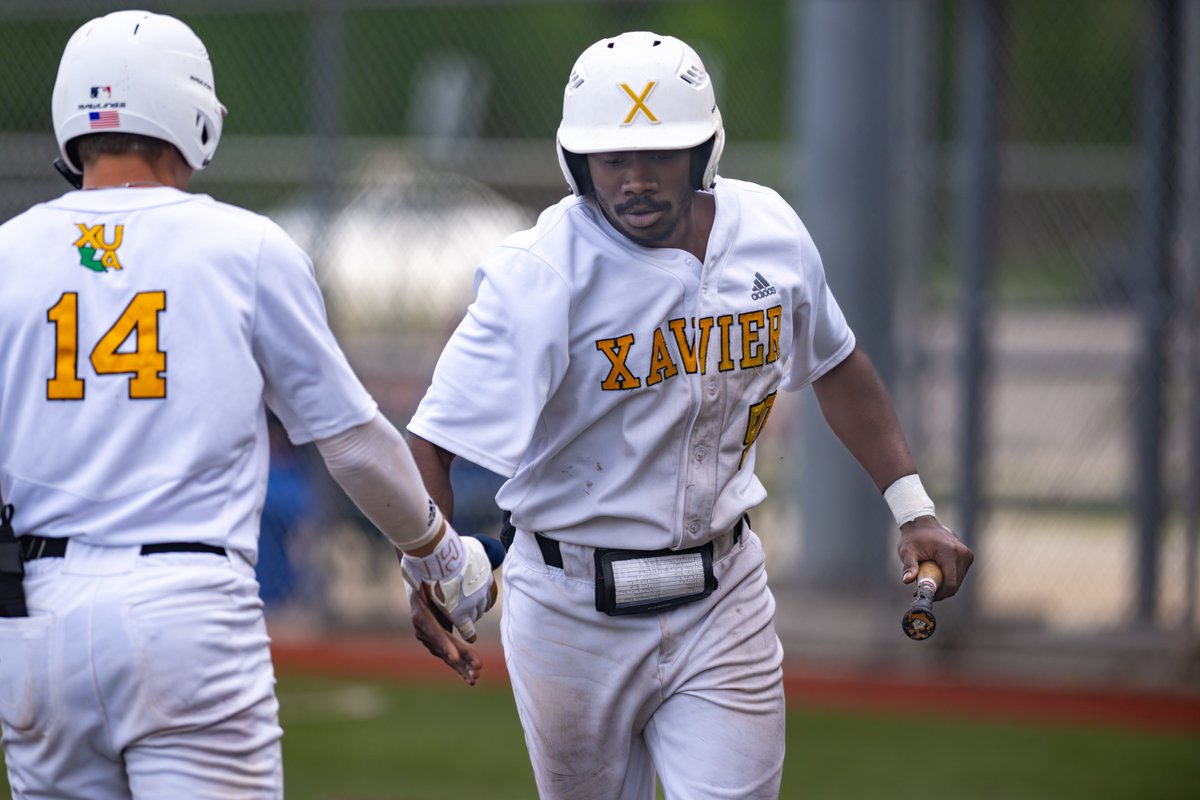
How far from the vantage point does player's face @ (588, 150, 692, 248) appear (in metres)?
3.39

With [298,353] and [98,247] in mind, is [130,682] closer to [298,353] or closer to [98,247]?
[298,353]

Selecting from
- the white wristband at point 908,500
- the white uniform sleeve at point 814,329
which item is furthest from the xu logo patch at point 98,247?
the white wristband at point 908,500

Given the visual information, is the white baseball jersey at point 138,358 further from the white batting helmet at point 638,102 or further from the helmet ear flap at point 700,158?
the helmet ear flap at point 700,158

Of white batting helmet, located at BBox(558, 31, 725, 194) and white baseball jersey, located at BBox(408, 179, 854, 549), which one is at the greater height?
white batting helmet, located at BBox(558, 31, 725, 194)

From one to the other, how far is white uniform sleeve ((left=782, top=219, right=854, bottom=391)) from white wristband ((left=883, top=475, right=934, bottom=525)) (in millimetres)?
321

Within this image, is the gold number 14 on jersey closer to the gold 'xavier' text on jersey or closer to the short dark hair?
the short dark hair

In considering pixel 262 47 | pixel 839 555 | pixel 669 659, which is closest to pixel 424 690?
pixel 839 555

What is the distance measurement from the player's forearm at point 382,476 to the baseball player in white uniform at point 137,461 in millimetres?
127

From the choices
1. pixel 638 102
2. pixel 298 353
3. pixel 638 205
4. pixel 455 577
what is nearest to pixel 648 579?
pixel 455 577

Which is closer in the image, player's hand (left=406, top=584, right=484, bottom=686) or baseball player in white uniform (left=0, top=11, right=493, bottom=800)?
baseball player in white uniform (left=0, top=11, right=493, bottom=800)

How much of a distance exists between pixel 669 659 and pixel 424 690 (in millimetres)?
4616

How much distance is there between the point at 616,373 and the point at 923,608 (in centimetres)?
80

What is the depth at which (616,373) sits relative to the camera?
344cm

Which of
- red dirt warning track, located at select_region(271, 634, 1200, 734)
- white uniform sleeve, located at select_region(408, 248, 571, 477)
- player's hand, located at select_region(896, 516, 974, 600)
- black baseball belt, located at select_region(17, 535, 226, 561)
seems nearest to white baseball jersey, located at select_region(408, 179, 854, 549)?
white uniform sleeve, located at select_region(408, 248, 571, 477)
